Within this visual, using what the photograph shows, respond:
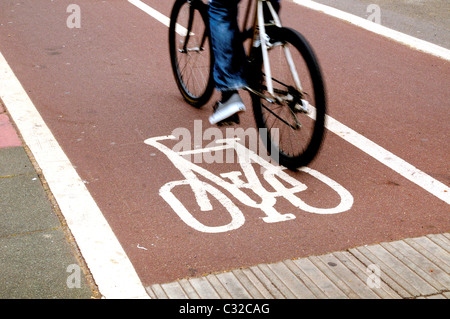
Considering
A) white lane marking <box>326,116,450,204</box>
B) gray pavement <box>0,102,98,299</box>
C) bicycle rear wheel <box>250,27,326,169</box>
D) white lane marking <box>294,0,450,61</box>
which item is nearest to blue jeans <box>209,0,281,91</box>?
bicycle rear wheel <box>250,27,326,169</box>

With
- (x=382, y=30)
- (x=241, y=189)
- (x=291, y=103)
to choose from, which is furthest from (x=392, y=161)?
(x=382, y=30)

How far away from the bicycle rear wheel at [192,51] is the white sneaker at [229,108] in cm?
63

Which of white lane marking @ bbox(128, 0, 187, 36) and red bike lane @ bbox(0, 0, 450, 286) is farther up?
white lane marking @ bbox(128, 0, 187, 36)

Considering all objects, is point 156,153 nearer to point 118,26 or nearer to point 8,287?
point 8,287

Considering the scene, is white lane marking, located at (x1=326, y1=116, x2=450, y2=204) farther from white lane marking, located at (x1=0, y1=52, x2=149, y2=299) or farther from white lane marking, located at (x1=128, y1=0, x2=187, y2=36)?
white lane marking, located at (x1=128, y1=0, x2=187, y2=36)

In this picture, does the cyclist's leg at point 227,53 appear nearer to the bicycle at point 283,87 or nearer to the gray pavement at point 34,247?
the bicycle at point 283,87

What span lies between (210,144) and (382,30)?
4.10 meters

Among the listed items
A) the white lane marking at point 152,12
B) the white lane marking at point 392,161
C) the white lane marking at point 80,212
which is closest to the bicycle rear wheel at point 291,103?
the white lane marking at point 392,161

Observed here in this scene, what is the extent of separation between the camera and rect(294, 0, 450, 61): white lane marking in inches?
289

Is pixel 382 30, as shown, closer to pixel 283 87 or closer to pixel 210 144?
pixel 210 144

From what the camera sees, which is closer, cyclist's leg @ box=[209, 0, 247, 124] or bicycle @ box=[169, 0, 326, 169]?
bicycle @ box=[169, 0, 326, 169]

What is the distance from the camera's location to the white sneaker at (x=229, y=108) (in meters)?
4.50

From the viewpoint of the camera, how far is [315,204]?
4.09 metres

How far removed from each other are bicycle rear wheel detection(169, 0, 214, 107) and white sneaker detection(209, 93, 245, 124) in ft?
2.06
